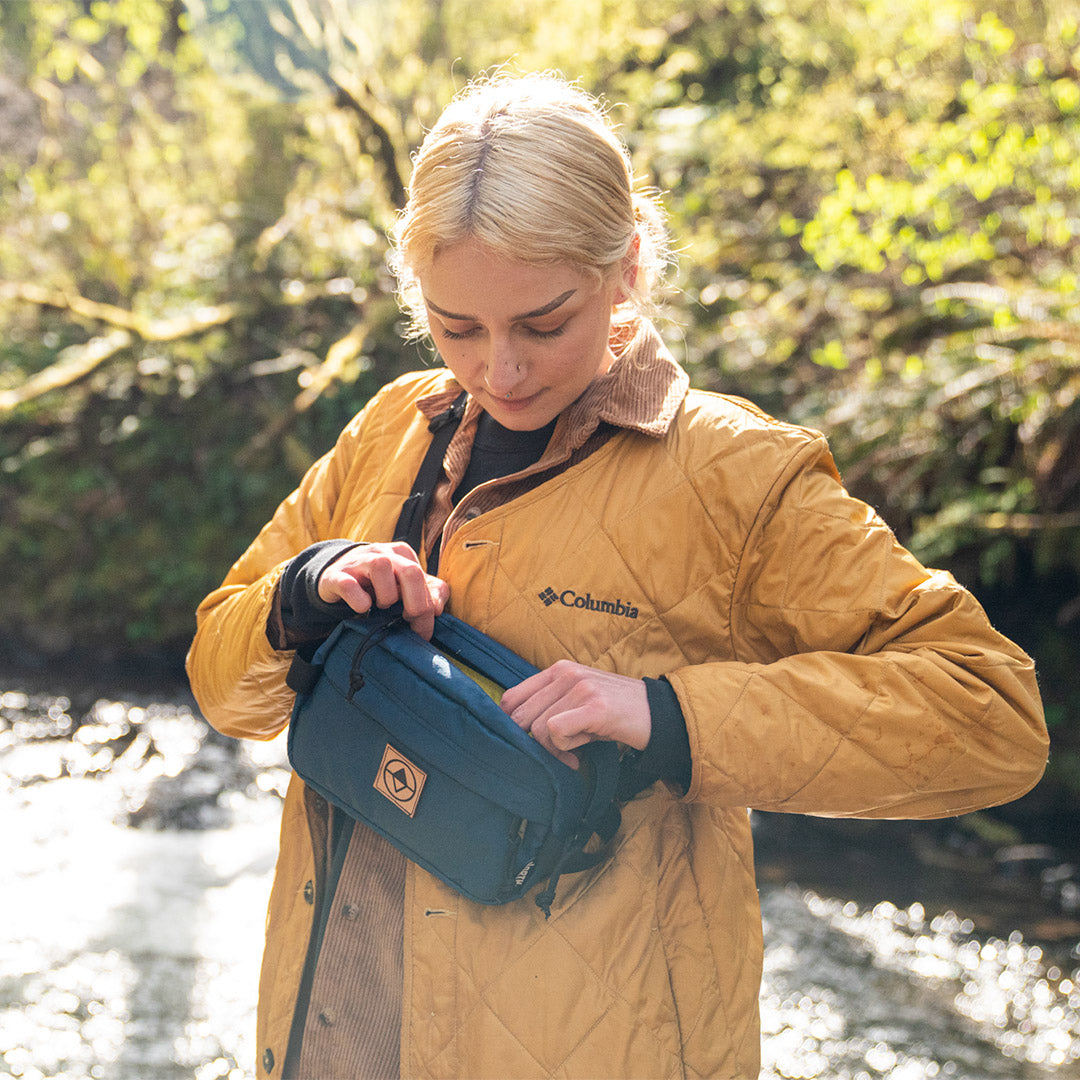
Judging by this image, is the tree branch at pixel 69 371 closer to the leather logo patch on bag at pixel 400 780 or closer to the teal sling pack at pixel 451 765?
the teal sling pack at pixel 451 765

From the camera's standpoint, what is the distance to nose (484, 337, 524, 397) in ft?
4.46

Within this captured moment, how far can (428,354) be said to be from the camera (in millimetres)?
6438

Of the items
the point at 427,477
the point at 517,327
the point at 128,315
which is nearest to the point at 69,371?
the point at 128,315

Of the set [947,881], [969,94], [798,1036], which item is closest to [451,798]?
[798,1036]

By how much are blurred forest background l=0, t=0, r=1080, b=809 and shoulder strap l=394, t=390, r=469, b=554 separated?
3.26 metres

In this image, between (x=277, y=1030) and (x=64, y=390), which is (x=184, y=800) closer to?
(x=64, y=390)

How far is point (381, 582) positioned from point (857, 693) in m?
0.61

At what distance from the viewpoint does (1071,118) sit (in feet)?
16.2

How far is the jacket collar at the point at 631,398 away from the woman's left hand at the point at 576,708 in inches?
13.0

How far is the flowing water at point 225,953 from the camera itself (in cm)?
353

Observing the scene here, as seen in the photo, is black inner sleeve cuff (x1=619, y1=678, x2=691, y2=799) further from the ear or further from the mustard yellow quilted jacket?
the ear

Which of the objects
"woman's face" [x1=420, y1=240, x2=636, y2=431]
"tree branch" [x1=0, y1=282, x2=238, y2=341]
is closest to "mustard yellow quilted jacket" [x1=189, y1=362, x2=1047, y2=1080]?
"woman's face" [x1=420, y1=240, x2=636, y2=431]

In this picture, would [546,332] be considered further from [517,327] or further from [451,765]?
[451,765]

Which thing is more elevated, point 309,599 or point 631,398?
point 631,398
